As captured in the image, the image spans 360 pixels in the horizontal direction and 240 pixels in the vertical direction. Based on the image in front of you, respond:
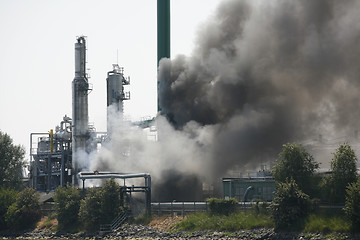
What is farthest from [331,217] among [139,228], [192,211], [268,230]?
Answer: [139,228]

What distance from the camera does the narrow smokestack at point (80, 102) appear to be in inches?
4060

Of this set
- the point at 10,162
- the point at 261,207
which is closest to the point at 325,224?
the point at 261,207

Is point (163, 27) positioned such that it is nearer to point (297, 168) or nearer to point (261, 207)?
point (297, 168)

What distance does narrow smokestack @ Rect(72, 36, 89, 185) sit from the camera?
10312cm

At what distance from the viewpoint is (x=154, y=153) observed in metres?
85.7

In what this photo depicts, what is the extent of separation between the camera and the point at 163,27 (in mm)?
97188

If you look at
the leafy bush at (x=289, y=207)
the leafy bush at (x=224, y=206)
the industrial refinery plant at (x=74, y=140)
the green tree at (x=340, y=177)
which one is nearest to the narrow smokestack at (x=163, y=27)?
the industrial refinery plant at (x=74, y=140)

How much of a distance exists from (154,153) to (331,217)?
33714 millimetres

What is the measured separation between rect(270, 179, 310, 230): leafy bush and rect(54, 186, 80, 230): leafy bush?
27.9 metres

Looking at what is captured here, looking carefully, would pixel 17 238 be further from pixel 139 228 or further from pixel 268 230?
pixel 268 230

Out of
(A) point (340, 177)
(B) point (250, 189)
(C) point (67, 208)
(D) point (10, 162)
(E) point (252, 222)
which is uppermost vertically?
(D) point (10, 162)

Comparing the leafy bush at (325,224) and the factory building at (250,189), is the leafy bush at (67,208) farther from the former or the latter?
the leafy bush at (325,224)

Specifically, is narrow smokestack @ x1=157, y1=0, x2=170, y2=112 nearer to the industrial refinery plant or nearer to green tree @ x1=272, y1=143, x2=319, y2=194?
the industrial refinery plant

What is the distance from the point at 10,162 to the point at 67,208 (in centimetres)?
2880
